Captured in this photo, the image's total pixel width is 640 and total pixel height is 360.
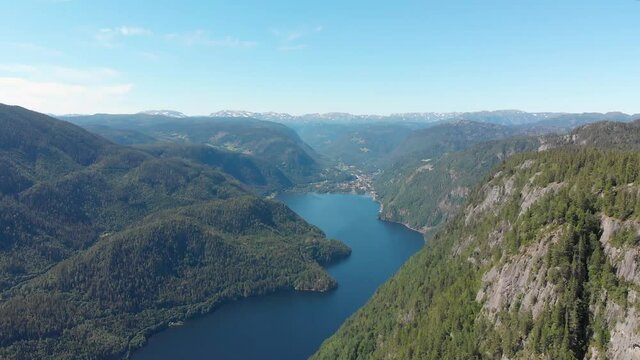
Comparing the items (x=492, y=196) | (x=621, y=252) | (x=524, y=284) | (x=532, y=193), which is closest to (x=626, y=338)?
(x=621, y=252)

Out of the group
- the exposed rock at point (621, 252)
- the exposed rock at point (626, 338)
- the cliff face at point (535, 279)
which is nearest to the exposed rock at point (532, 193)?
the cliff face at point (535, 279)

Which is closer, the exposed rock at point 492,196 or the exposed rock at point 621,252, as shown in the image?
the exposed rock at point 621,252

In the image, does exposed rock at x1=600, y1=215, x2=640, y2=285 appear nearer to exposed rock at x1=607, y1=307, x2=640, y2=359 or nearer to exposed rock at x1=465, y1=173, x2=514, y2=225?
exposed rock at x1=607, y1=307, x2=640, y2=359

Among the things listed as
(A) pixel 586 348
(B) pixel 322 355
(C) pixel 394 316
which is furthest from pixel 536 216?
(B) pixel 322 355

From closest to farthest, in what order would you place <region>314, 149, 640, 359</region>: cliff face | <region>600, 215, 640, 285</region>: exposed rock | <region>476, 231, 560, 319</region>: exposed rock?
<region>600, 215, 640, 285</region>: exposed rock < <region>314, 149, 640, 359</region>: cliff face < <region>476, 231, 560, 319</region>: exposed rock

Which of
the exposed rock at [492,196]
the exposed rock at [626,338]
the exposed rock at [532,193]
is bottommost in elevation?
the exposed rock at [626,338]

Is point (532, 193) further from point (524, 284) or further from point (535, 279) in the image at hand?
point (535, 279)

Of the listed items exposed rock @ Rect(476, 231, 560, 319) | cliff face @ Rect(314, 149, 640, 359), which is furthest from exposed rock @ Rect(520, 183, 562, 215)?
exposed rock @ Rect(476, 231, 560, 319)

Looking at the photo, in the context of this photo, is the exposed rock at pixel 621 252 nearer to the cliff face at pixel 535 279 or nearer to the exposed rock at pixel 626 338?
the cliff face at pixel 535 279

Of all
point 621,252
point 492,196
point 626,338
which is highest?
point 621,252
